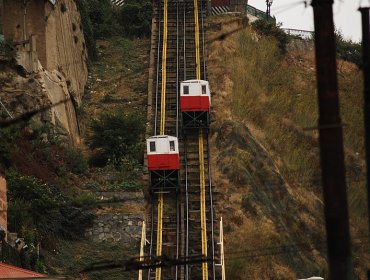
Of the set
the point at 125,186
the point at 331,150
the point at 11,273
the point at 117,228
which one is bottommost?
the point at 11,273

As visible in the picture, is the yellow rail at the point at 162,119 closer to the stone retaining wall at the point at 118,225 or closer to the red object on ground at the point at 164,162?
the stone retaining wall at the point at 118,225

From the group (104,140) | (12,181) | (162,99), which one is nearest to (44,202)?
(12,181)

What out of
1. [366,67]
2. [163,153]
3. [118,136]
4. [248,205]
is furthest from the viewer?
[118,136]

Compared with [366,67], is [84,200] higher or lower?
lower

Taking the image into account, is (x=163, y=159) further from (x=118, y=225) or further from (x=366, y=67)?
(x=366, y=67)

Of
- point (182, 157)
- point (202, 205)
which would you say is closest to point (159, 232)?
point (202, 205)

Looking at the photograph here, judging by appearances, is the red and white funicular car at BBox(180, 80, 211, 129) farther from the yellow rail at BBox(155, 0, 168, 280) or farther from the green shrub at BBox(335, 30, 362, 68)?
the green shrub at BBox(335, 30, 362, 68)
